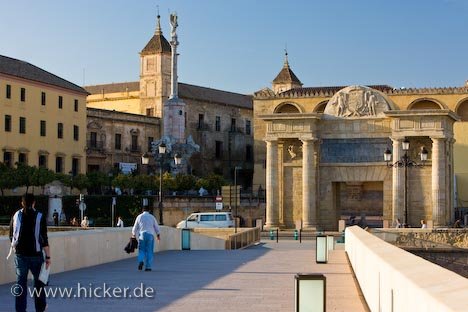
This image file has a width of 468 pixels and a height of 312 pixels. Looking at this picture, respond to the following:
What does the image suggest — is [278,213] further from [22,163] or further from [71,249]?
[71,249]

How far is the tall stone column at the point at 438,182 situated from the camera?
154 feet

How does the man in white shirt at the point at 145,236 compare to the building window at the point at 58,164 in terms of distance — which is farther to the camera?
the building window at the point at 58,164

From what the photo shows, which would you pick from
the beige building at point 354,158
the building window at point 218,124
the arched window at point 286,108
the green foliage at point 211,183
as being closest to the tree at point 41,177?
the green foliage at point 211,183

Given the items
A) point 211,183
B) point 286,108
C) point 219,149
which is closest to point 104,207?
point 211,183

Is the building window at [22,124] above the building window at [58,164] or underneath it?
above

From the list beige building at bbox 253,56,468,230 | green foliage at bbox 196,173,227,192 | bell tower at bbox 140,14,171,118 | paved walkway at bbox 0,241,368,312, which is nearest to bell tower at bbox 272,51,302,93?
bell tower at bbox 140,14,171,118

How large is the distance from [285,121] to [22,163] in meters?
27.2

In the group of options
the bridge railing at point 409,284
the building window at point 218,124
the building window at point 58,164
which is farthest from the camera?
the building window at point 218,124

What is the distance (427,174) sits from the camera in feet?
157

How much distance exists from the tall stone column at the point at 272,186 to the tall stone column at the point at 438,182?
27.7 feet

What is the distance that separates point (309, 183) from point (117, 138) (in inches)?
1677

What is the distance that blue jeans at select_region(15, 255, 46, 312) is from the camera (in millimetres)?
10854

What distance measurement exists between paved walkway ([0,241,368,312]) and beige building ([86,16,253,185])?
72609 millimetres

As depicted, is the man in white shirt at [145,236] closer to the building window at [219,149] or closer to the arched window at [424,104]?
the arched window at [424,104]
